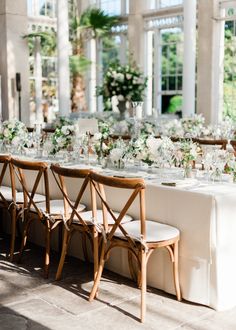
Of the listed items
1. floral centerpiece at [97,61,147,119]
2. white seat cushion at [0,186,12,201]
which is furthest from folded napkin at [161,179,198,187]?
floral centerpiece at [97,61,147,119]

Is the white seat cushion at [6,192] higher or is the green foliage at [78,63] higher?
the green foliage at [78,63]

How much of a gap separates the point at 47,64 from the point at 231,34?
19.3 ft

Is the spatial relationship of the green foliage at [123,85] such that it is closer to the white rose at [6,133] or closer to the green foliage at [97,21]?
the white rose at [6,133]

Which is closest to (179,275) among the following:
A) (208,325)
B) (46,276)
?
(208,325)

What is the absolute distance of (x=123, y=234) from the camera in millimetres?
3639

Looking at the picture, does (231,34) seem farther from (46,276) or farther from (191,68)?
(46,276)

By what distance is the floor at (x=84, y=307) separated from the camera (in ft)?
11.1

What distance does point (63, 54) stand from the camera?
39.4 ft

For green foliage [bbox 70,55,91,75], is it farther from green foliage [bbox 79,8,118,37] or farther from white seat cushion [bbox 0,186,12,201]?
white seat cushion [bbox 0,186,12,201]

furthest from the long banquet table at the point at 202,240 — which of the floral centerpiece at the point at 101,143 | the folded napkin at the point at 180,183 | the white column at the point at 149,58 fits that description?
the white column at the point at 149,58

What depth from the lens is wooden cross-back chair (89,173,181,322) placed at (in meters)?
3.45

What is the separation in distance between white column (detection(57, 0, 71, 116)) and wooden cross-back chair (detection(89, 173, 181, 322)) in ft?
28.0

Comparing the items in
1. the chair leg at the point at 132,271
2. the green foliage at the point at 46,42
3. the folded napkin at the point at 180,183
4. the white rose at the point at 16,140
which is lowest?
the chair leg at the point at 132,271

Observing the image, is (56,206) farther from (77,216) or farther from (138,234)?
(138,234)
